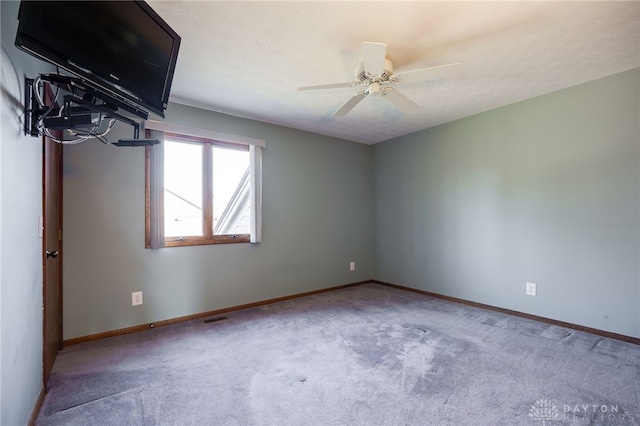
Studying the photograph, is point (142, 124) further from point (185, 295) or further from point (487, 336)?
point (487, 336)

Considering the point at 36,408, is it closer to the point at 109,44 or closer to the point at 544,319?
the point at 109,44

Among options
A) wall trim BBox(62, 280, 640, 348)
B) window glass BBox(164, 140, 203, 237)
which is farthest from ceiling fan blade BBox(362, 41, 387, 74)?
wall trim BBox(62, 280, 640, 348)

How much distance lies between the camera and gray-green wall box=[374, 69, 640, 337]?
2656 mm

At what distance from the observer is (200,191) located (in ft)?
10.9

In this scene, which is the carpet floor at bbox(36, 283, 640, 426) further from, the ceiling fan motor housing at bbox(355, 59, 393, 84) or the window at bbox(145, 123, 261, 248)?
the ceiling fan motor housing at bbox(355, 59, 393, 84)

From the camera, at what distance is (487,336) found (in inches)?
107

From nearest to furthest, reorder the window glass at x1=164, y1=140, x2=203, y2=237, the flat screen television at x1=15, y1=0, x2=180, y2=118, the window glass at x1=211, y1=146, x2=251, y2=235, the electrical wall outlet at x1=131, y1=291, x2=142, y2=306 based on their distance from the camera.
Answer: the flat screen television at x1=15, y1=0, x2=180, y2=118 → the electrical wall outlet at x1=131, y1=291, x2=142, y2=306 → the window glass at x1=164, y1=140, x2=203, y2=237 → the window glass at x1=211, y1=146, x2=251, y2=235

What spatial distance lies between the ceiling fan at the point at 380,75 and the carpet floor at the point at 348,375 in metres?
2.03

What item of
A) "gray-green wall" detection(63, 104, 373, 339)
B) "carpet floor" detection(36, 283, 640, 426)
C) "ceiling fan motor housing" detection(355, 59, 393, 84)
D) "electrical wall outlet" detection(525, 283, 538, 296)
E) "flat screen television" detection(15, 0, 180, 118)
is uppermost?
"ceiling fan motor housing" detection(355, 59, 393, 84)

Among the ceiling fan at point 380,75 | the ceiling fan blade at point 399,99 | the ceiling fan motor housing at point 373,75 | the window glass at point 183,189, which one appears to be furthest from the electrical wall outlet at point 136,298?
the ceiling fan blade at point 399,99

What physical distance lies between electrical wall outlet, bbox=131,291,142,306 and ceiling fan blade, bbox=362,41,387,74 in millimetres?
2834

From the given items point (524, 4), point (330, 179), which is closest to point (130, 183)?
point (330, 179)

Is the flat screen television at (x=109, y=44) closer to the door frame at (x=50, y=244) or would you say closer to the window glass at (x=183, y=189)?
the door frame at (x=50, y=244)

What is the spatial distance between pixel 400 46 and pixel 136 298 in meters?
3.17
